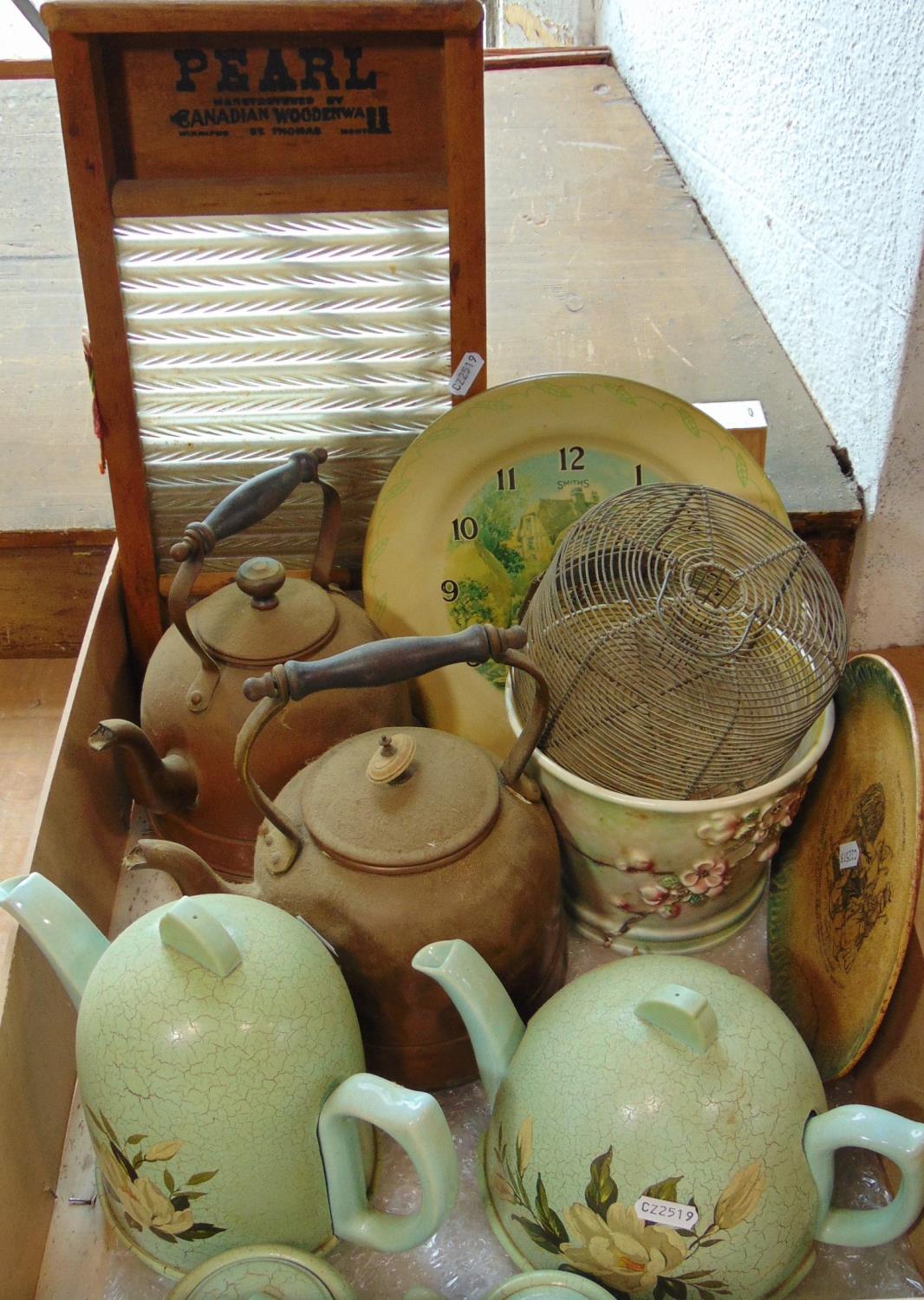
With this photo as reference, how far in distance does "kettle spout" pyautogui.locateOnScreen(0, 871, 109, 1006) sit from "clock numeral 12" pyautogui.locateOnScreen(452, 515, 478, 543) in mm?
584

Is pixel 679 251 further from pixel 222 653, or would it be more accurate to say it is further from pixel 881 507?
pixel 222 653

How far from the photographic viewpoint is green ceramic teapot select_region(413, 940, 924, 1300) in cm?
77

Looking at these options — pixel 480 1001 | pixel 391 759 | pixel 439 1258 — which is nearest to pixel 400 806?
pixel 391 759

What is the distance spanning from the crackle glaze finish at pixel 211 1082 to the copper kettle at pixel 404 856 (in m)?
0.09

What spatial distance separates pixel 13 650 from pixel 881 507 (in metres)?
1.21

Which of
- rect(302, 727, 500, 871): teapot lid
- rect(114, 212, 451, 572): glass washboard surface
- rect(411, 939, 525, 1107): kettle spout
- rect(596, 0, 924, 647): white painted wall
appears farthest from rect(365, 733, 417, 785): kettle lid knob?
rect(596, 0, 924, 647): white painted wall

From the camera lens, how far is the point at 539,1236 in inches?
32.9

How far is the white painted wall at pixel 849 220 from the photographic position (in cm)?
128

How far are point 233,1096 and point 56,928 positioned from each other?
0.22 metres

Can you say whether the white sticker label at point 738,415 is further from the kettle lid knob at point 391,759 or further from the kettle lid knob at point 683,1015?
the kettle lid knob at point 683,1015

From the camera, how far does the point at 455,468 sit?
1.24 metres

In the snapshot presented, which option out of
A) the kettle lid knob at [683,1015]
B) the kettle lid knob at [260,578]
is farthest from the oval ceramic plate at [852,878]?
the kettle lid knob at [260,578]

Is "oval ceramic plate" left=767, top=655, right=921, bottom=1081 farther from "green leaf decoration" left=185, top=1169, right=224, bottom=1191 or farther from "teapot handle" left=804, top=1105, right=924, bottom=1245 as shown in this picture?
"green leaf decoration" left=185, top=1169, right=224, bottom=1191

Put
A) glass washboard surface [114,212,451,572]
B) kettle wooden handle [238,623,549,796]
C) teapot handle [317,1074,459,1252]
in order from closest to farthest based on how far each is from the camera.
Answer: teapot handle [317,1074,459,1252] → kettle wooden handle [238,623,549,796] → glass washboard surface [114,212,451,572]
